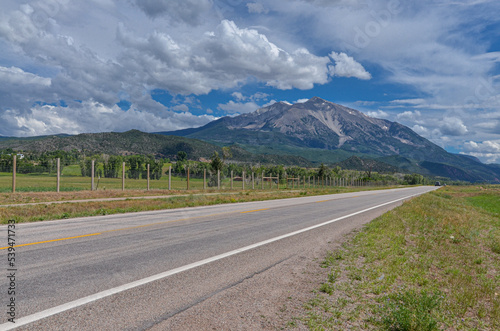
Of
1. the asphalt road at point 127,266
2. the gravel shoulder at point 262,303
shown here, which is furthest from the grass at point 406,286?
the asphalt road at point 127,266

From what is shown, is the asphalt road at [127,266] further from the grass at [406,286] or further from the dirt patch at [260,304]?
the grass at [406,286]

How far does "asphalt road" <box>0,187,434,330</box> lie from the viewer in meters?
3.93

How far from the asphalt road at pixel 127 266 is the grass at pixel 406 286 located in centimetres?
147

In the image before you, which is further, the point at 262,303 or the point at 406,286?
the point at 406,286

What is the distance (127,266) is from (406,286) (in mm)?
5138

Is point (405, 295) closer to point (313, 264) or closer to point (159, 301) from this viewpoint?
point (313, 264)

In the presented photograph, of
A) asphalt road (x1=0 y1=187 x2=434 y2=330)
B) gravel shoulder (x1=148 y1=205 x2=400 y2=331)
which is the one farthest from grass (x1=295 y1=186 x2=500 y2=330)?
asphalt road (x1=0 y1=187 x2=434 y2=330)

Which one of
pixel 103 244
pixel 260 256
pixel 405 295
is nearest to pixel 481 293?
pixel 405 295

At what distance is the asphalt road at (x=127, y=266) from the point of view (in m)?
3.93

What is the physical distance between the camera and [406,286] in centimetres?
552

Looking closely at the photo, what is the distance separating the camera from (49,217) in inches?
490

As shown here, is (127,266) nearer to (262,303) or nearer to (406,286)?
(262,303)

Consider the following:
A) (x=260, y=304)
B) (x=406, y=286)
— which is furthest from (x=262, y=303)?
(x=406, y=286)

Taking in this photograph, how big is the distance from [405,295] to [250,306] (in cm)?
255
